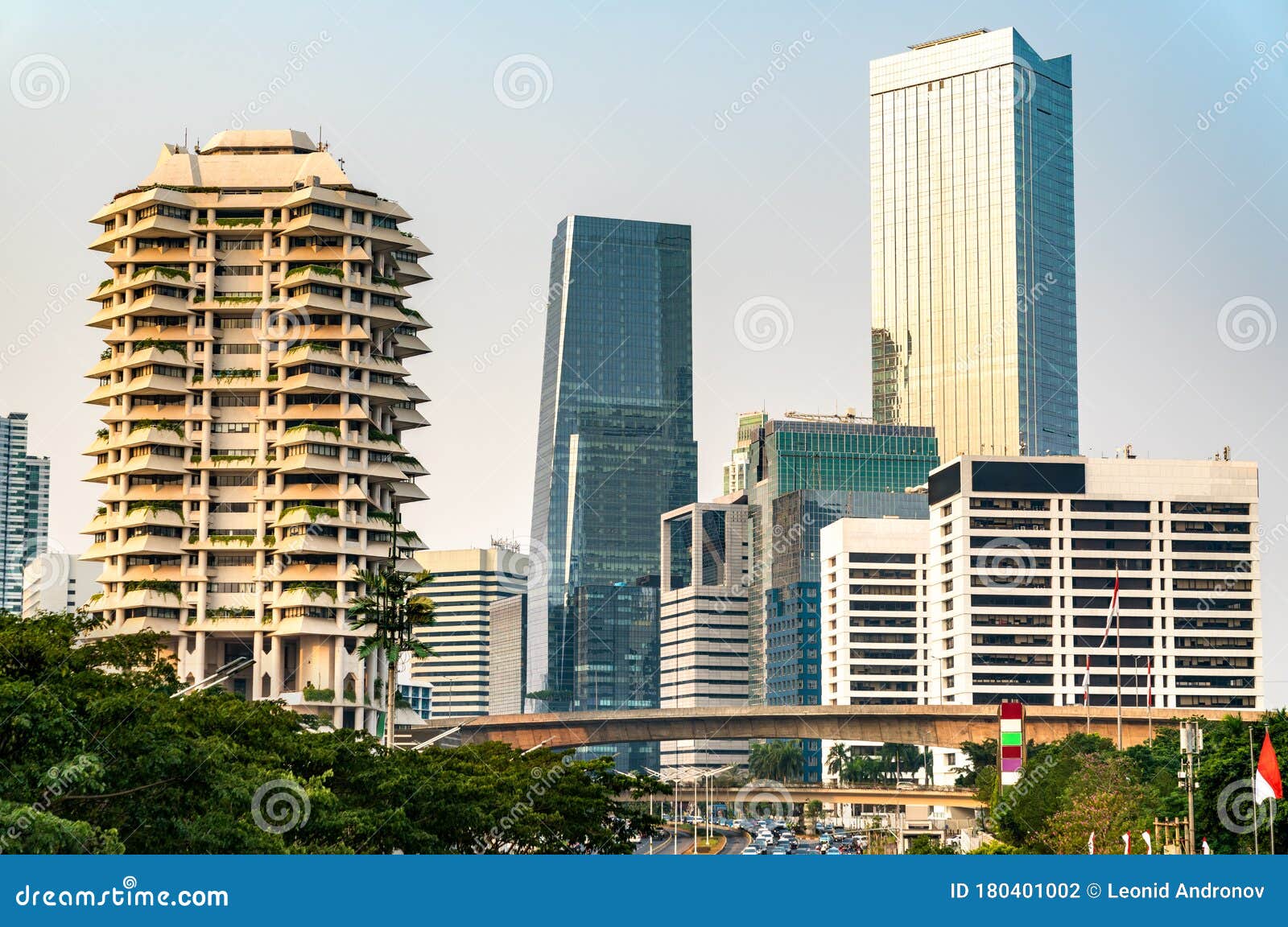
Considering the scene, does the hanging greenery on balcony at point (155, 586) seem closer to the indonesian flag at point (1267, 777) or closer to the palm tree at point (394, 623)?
the palm tree at point (394, 623)

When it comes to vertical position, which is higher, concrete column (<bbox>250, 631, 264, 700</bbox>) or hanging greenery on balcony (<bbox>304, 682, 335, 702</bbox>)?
concrete column (<bbox>250, 631, 264, 700</bbox>)

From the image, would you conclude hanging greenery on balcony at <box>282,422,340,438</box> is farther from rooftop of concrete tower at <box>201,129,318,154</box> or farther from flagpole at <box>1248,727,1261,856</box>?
flagpole at <box>1248,727,1261,856</box>

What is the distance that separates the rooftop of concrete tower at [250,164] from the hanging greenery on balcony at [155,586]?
3586 cm

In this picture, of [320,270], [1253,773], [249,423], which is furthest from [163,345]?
[1253,773]

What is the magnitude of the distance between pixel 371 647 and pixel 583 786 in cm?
1394

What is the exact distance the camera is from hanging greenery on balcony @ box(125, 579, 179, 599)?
534ft

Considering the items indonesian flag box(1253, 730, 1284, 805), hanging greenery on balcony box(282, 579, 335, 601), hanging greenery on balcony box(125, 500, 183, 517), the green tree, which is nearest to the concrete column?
hanging greenery on balcony box(282, 579, 335, 601)

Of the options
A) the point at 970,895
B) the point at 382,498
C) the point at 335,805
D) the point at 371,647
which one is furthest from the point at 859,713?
the point at 970,895

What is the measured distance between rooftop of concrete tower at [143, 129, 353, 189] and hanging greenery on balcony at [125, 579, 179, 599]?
3586 cm

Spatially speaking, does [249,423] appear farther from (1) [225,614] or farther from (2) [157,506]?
(1) [225,614]

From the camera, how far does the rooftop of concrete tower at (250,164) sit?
17125cm

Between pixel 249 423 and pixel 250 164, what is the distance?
958 inches

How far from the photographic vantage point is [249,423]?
168 metres

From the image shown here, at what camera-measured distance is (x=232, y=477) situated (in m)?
168
